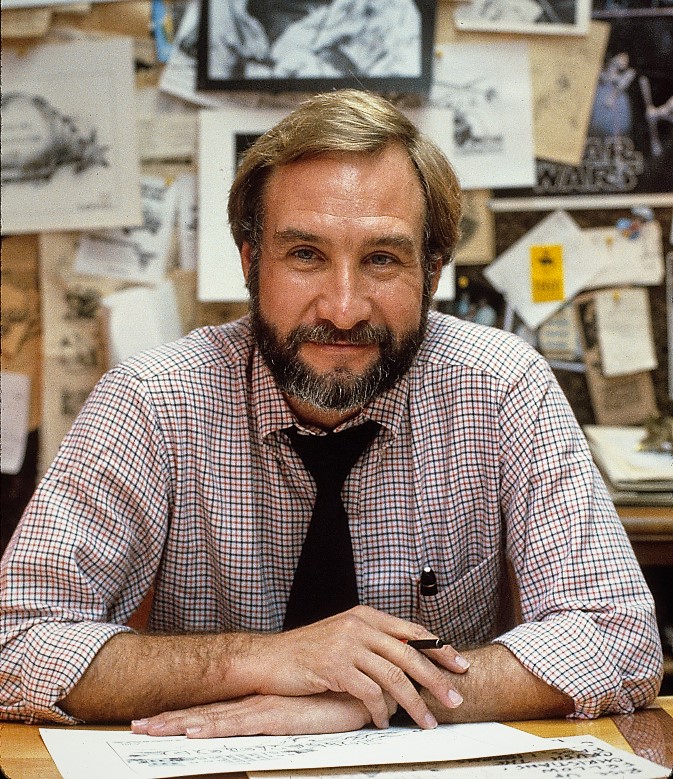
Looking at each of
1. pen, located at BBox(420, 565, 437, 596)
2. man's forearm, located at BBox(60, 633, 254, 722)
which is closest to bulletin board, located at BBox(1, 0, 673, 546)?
pen, located at BBox(420, 565, 437, 596)

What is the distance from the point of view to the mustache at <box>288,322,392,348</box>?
1276mm

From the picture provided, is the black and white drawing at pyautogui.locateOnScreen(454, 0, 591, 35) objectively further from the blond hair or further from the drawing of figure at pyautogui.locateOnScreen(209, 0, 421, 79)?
the blond hair

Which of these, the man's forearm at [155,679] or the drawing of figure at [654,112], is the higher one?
the drawing of figure at [654,112]

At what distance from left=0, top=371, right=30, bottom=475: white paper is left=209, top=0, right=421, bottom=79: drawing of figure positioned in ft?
2.45

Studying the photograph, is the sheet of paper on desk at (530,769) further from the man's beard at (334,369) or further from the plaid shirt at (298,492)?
the man's beard at (334,369)

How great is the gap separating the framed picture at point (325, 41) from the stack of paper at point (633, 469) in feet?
2.48

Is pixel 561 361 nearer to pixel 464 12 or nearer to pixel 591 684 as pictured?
pixel 464 12

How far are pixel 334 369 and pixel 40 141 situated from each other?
942mm

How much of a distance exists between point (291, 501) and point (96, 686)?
39cm

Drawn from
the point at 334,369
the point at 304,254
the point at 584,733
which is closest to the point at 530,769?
the point at 584,733

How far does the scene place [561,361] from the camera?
1959mm

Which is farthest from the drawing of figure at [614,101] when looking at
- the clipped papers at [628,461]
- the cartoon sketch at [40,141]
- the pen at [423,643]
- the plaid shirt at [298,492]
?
the pen at [423,643]

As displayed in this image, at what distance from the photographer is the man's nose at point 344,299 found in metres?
1.25

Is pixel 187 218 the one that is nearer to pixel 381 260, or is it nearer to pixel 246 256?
pixel 246 256
